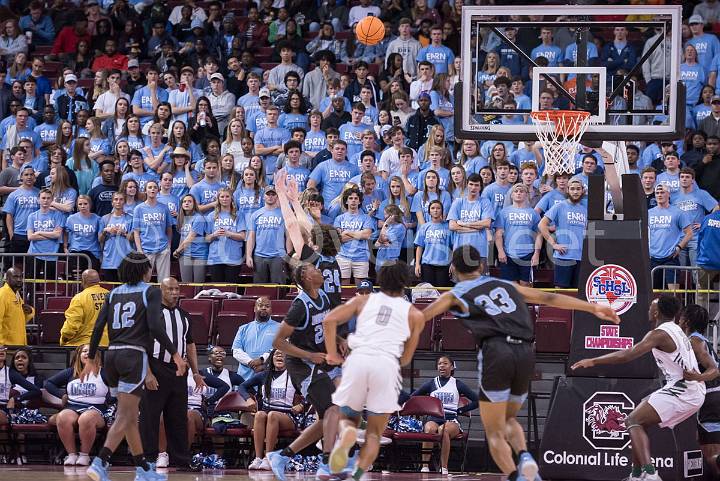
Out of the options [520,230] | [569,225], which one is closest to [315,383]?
[520,230]

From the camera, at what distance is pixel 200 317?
1697 cm

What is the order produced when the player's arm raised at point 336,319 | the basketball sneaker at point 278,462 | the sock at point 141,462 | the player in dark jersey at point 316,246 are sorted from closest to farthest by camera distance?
the player's arm raised at point 336,319, the basketball sneaker at point 278,462, the sock at point 141,462, the player in dark jersey at point 316,246

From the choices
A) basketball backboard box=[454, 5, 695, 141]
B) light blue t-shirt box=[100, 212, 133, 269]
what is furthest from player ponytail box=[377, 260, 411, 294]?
light blue t-shirt box=[100, 212, 133, 269]

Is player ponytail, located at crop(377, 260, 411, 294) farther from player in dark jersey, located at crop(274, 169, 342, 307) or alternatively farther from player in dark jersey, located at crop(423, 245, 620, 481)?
player in dark jersey, located at crop(274, 169, 342, 307)

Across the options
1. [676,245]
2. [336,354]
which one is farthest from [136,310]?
[676,245]

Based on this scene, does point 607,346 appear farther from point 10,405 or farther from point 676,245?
point 10,405

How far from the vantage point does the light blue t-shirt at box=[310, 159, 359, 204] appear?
62.2 ft

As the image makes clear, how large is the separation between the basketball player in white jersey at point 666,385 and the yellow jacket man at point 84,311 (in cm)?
704

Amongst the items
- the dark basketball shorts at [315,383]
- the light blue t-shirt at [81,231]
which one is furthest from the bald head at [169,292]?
the light blue t-shirt at [81,231]

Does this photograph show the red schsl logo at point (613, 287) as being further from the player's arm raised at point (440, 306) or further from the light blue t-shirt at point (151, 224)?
the light blue t-shirt at point (151, 224)

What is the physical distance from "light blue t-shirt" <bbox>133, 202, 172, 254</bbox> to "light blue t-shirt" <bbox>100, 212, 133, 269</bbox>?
0.18 m

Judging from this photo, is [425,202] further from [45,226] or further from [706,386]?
[706,386]

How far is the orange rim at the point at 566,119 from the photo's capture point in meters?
14.2

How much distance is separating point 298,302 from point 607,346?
3.53 m
